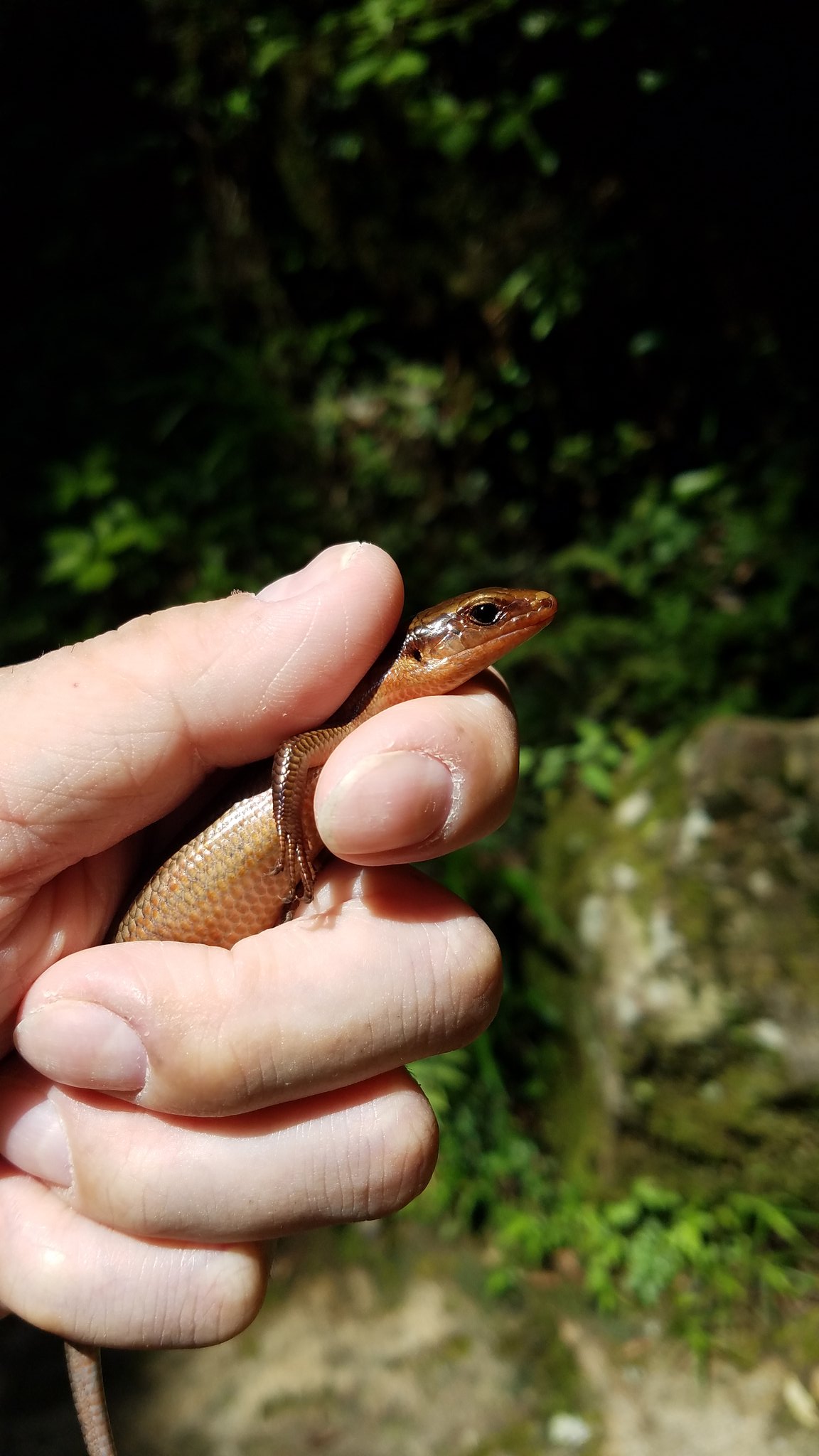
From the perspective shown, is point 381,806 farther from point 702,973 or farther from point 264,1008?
point 702,973

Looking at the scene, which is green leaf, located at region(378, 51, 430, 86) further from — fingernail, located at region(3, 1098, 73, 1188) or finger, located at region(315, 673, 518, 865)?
fingernail, located at region(3, 1098, 73, 1188)

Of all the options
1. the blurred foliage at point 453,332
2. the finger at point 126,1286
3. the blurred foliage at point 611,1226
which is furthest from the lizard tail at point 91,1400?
the blurred foliage at point 453,332

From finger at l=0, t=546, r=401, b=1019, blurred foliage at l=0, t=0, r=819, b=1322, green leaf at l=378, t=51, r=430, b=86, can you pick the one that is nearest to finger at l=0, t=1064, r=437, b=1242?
finger at l=0, t=546, r=401, b=1019

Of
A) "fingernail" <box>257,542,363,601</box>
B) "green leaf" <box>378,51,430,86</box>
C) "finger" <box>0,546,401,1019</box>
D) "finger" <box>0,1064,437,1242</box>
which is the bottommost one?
"finger" <box>0,1064,437,1242</box>

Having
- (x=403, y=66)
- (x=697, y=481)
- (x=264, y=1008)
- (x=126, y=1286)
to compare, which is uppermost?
(x=403, y=66)

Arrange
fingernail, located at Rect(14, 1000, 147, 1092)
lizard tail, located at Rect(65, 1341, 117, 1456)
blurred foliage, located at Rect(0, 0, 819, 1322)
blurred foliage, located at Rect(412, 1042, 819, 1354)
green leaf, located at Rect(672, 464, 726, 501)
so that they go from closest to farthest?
fingernail, located at Rect(14, 1000, 147, 1092)
lizard tail, located at Rect(65, 1341, 117, 1456)
blurred foliage, located at Rect(412, 1042, 819, 1354)
blurred foliage, located at Rect(0, 0, 819, 1322)
green leaf, located at Rect(672, 464, 726, 501)

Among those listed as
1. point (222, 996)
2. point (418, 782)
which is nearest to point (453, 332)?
point (418, 782)
